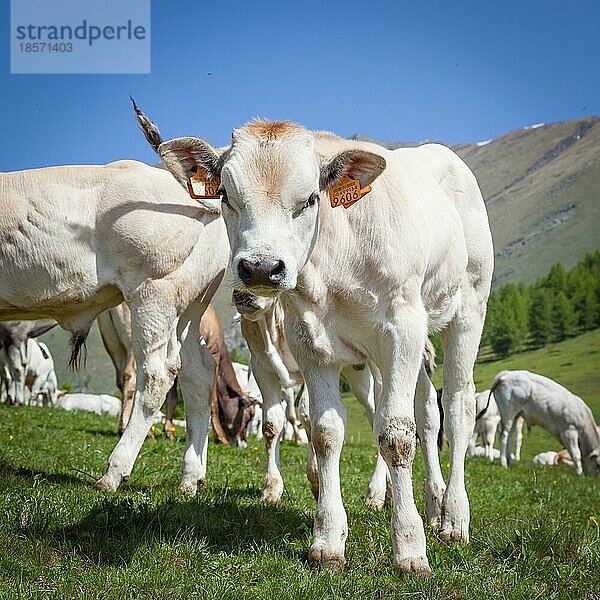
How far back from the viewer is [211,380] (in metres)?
8.59

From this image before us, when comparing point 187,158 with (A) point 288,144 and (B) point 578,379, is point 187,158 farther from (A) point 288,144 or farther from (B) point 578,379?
(B) point 578,379

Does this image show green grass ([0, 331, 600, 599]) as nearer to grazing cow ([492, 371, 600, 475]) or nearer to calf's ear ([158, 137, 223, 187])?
calf's ear ([158, 137, 223, 187])

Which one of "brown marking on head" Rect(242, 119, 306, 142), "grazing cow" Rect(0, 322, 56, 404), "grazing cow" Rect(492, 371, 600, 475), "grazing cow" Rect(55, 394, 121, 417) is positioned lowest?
"grazing cow" Rect(55, 394, 121, 417)

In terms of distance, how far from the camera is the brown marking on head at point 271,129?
5137mm

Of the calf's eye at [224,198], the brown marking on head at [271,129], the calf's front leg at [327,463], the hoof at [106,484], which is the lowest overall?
the hoof at [106,484]

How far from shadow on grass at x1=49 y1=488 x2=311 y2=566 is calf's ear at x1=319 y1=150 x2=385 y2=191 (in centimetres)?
251

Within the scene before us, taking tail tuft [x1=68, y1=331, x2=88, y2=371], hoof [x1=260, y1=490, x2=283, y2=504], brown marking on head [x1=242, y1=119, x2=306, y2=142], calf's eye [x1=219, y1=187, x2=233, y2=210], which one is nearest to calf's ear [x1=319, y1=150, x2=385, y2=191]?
brown marking on head [x1=242, y1=119, x2=306, y2=142]

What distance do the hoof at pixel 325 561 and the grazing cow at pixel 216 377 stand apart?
22.0 ft

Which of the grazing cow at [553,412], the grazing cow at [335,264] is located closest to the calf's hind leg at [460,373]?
the grazing cow at [335,264]

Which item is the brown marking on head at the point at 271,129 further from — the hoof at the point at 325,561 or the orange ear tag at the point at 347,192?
the hoof at the point at 325,561

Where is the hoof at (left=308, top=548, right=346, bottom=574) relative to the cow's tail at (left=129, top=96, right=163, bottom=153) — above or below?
below

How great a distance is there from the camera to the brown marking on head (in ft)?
16.9

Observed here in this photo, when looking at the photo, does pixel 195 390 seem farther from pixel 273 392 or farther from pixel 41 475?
pixel 41 475

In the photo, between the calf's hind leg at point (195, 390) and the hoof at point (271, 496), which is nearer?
the hoof at point (271, 496)
